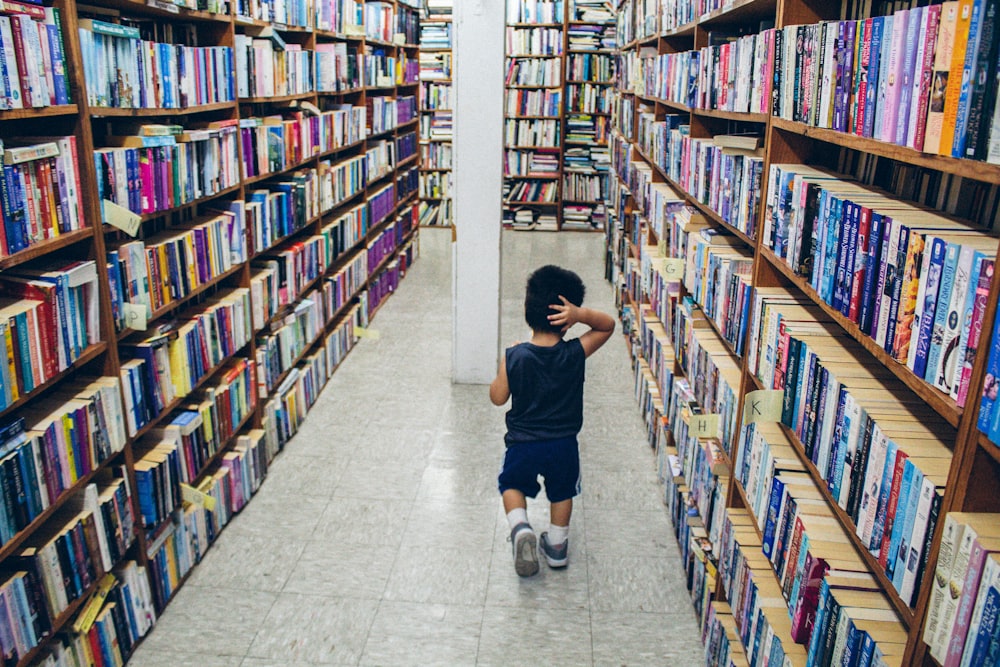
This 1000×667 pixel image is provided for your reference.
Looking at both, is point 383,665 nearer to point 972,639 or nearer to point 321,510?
point 321,510

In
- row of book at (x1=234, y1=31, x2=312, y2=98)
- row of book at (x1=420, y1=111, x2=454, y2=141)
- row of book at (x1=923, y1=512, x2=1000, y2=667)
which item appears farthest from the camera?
row of book at (x1=420, y1=111, x2=454, y2=141)

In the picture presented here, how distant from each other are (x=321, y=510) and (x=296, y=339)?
115 cm

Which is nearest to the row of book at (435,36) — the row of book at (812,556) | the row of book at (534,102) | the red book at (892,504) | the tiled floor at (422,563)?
the row of book at (534,102)

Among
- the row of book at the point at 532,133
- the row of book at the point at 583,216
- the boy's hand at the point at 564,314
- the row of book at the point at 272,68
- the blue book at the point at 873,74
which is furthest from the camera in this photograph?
the row of book at the point at 583,216

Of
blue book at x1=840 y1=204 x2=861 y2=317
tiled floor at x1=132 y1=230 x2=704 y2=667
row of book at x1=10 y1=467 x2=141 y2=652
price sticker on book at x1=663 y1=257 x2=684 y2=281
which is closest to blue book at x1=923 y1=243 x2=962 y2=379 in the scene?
blue book at x1=840 y1=204 x2=861 y2=317

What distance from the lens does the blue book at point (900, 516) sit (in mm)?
1234

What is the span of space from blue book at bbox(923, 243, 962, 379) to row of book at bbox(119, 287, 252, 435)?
222 cm

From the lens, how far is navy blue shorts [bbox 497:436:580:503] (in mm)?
2818

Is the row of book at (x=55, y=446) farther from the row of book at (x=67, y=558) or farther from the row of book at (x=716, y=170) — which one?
the row of book at (x=716, y=170)

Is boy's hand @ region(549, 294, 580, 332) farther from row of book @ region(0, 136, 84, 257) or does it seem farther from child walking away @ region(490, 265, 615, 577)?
row of book @ region(0, 136, 84, 257)

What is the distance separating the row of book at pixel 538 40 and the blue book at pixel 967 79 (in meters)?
8.25

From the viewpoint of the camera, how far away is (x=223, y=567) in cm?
294

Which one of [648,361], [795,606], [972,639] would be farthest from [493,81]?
[972,639]

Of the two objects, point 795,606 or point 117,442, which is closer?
point 795,606
